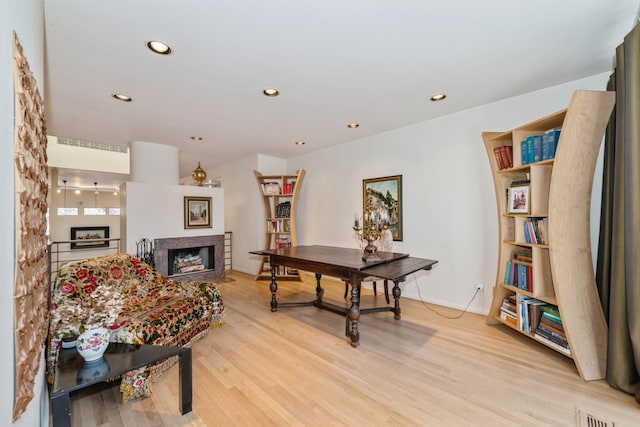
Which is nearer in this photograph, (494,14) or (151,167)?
(494,14)

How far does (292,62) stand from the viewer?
2.17 meters

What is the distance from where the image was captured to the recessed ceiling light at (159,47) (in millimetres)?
1914

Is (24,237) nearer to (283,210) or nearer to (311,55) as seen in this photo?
(311,55)

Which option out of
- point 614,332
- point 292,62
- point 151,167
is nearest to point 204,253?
point 151,167

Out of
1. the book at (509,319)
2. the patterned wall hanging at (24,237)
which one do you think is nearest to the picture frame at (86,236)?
the patterned wall hanging at (24,237)

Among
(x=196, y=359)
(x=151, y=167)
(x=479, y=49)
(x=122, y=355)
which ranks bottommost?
(x=196, y=359)

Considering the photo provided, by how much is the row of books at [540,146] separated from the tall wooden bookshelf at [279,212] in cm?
325

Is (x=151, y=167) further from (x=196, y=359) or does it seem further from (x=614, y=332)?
(x=614, y=332)

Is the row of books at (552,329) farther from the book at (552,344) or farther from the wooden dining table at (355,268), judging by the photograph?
the wooden dining table at (355,268)

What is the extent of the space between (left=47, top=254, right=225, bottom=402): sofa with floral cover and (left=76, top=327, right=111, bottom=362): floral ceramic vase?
0.26 feet

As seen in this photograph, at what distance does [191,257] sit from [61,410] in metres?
3.83

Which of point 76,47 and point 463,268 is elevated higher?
point 76,47

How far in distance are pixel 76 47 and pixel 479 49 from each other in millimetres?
3056

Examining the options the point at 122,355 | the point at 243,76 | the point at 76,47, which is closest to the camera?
the point at 122,355
